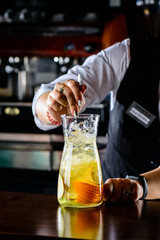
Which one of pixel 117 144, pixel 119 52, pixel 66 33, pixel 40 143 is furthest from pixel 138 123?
pixel 66 33

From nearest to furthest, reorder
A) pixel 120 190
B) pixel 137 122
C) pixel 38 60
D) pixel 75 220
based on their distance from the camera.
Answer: pixel 75 220
pixel 120 190
pixel 137 122
pixel 38 60

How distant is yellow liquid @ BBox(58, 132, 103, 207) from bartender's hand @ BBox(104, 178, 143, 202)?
7 cm

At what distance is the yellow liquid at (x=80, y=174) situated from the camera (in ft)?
2.76

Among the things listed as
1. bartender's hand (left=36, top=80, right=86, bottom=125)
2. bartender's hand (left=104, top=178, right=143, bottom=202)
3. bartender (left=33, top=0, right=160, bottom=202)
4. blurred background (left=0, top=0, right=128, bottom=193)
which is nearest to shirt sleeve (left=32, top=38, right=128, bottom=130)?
bartender (left=33, top=0, right=160, bottom=202)

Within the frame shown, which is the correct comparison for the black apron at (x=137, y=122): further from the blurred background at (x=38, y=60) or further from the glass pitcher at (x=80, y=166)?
the blurred background at (x=38, y=60)

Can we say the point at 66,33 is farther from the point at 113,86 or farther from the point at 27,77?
Answer: the point at 113,86

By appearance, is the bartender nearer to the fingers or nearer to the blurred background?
the fingers

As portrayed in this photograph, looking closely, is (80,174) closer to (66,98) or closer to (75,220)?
(75,220)

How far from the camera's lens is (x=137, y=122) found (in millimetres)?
1583

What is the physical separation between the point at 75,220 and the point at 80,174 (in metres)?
0.11

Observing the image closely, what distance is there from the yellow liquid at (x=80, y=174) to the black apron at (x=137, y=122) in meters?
0.72

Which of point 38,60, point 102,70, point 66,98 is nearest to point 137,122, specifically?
point 102,70

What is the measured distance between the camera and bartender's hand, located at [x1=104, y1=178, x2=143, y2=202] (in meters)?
0.94

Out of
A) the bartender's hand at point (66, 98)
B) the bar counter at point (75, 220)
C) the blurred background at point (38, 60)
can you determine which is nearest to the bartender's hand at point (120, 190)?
the bar counter at point (75, 220)
